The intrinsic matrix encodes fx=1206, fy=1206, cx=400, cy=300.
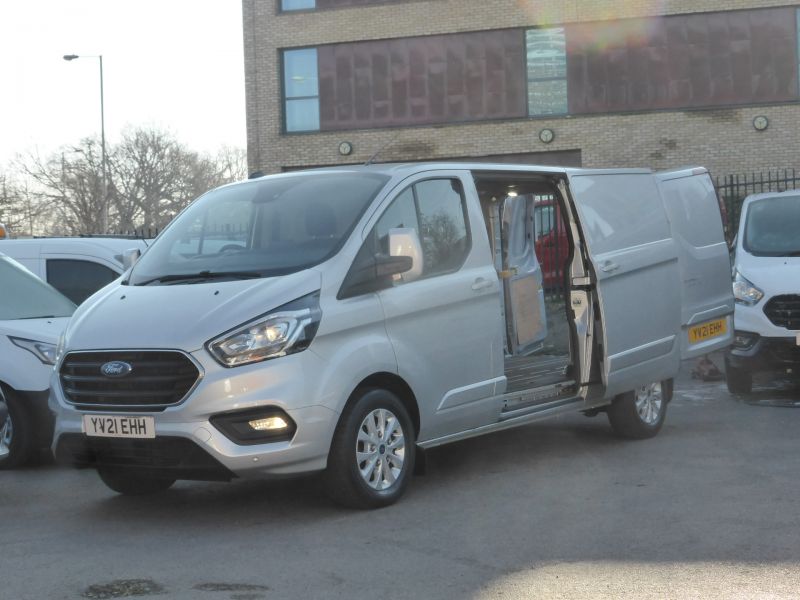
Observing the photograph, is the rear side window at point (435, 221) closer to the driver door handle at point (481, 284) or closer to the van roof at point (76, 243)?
the driver door handle at point (481, 284)

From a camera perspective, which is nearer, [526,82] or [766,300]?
→ [766,300]

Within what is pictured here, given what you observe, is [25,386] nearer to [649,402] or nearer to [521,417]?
[521,417]

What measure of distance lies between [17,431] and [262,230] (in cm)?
264

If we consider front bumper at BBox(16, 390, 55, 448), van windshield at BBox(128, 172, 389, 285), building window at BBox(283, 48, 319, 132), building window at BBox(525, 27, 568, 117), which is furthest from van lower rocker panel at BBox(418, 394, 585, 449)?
building window at BBox(283, 48, 319, 132)

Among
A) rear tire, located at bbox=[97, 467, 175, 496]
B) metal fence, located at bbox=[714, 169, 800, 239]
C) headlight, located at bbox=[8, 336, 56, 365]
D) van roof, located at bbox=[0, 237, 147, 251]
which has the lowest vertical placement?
rear tire, located at bbox=[97, 467, 175, 496]

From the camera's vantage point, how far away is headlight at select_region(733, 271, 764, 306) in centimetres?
1095

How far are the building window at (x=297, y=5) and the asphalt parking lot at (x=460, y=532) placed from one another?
25270 millimetres

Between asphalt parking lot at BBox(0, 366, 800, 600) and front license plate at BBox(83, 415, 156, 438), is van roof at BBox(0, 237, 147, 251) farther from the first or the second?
front license plate at BBox(83, 415, 156, 438)

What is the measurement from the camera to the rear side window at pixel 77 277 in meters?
10.9

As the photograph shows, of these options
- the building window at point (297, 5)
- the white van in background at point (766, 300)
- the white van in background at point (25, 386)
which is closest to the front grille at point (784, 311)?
the white van in background at point (766, 300)

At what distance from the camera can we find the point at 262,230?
710 centimetres

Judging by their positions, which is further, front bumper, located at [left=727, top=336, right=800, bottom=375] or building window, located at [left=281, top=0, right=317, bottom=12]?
building window, located at [left=281, top=0, right=317, bottom=12]

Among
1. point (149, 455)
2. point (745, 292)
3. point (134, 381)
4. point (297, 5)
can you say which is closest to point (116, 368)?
point (134, 381)

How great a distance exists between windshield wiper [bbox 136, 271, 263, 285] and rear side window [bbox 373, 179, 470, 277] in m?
0.78
